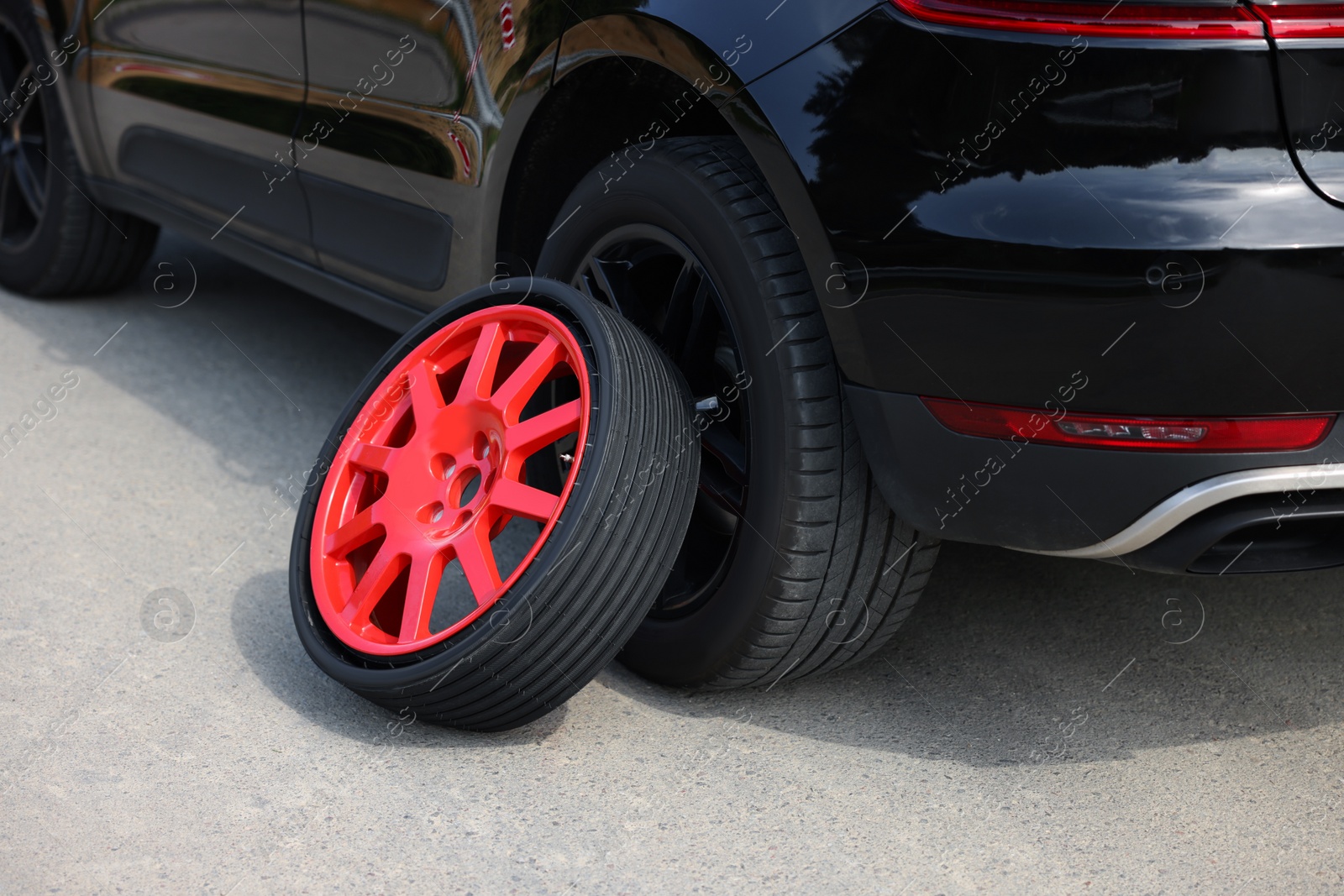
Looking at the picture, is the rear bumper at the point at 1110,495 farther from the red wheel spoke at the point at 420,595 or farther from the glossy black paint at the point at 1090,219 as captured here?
the red wheel spoke at the point at 420,595

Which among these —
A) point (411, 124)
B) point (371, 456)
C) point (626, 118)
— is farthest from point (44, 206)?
point (626, 118)

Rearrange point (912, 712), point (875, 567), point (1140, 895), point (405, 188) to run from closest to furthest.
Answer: point (1140, 895) → point (875, 567) → point (912, 712) → point (405, 188)

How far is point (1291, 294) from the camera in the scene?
150cm

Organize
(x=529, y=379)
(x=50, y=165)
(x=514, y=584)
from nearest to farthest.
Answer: (x=514, y=584), (x=529, y=379), (x=50, y=165)

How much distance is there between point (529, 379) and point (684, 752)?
26.3 inches

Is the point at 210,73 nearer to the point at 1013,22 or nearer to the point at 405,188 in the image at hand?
the point at 405,188

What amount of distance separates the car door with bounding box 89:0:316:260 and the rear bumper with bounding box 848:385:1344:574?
1.72m

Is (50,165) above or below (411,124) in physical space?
below

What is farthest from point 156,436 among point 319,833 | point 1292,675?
point 1292,675

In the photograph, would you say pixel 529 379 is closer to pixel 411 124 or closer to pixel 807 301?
pixel 807 301

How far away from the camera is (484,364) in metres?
2.13

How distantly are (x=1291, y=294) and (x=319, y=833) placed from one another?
4.88 feet

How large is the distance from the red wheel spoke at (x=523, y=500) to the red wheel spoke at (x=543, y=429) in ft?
0.22

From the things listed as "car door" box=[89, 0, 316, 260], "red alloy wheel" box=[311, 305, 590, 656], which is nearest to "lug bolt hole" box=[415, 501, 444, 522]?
"red alloy wheel" box=[311, 305, 590, 656]
